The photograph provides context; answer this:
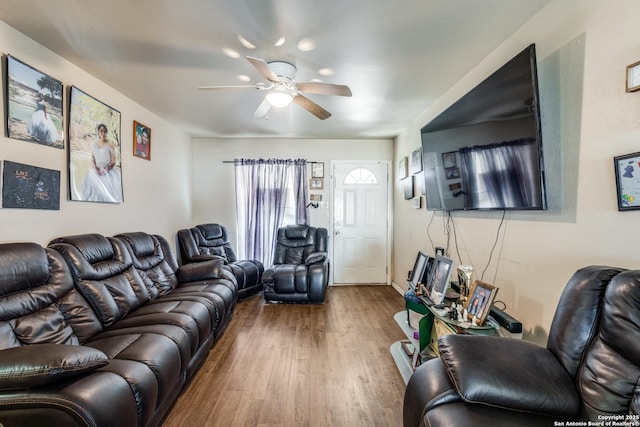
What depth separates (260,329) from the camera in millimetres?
3025

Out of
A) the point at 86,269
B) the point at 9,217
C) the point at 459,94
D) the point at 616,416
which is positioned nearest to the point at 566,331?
the point at 616,416

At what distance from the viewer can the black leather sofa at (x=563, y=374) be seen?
942 millimetres

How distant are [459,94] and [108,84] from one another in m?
3.30

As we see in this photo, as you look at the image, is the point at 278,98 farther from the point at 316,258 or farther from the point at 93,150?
the point at 316,258

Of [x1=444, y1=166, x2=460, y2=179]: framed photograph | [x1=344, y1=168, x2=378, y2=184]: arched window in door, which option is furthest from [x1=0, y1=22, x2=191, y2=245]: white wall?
[x1=444, y1=166, x2=460, y2=179]: framed photograph

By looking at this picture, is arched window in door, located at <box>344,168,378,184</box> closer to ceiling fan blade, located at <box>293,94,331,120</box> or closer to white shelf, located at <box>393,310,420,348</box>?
ceiling fan blade, located at <box>293,94,331,120</box>

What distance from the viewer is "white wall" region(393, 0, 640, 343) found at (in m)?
1.21

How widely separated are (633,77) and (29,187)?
11.2 feet

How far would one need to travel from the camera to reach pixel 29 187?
1.92 metres

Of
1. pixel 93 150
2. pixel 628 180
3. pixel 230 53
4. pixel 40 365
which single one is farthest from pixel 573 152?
pixel 93 150

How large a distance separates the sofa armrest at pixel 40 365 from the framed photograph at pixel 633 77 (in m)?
2.57

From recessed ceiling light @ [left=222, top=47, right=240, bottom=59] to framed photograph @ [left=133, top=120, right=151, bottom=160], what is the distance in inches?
68.2

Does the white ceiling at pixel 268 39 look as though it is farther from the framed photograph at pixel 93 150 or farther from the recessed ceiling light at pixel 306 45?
the framed photograph at pixel 93 150

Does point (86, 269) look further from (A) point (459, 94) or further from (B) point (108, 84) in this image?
(A) point (459, 94)
